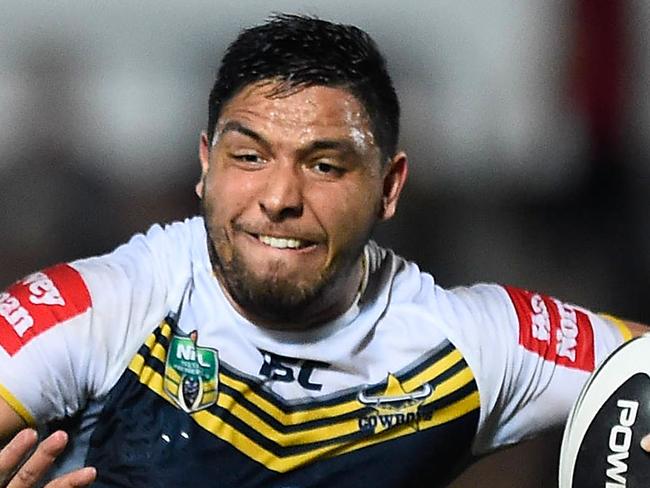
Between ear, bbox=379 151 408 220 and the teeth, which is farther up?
ear, bbox=379 151 408 220

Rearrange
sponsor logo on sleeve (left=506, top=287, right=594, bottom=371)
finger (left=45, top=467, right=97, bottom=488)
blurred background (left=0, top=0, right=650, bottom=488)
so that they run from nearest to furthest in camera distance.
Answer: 1. finger (left=45, top=467, right=97, bottom=488)
2. sponsor logo on sleeve (left=506, top=287, right=594, bottom=371)
3. blurred background (left=0, top=0, right=650, bottom=488)

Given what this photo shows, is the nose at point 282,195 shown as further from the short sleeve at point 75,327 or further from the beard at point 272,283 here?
the short sleeve at point 75,327

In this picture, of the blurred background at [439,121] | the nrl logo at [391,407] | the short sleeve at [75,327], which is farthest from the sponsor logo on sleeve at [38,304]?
the blurred background at [439,121]

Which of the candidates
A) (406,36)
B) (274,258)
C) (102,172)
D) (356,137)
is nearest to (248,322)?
(274,258)

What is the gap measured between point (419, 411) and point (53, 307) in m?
0.50

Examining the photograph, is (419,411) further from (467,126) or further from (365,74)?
(467,126)

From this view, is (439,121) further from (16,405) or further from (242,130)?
(16,405)

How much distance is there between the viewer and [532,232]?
4406mm

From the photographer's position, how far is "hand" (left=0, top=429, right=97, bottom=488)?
1.87 meters

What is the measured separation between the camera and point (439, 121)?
462 cm

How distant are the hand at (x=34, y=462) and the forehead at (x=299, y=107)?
461mm

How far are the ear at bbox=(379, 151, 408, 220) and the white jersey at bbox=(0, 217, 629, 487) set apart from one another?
103 millimetres

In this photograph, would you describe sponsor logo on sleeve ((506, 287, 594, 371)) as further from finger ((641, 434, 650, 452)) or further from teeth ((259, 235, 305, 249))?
teeth ((259, 235, 305, 249))

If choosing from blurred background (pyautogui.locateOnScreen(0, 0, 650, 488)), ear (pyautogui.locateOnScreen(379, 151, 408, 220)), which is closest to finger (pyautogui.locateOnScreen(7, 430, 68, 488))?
ear (pyautogui.locateOnScreen(379, 151, 408, 220))
